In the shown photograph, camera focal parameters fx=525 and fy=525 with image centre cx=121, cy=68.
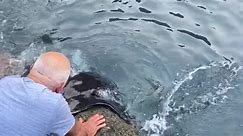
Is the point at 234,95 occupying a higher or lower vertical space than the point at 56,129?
lower

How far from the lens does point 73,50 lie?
348 inches

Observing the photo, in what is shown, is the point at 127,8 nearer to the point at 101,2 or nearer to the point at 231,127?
the point at 101,2

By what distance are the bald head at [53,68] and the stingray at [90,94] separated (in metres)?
1.44

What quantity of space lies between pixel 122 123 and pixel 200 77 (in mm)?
2564

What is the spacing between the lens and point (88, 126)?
234 inches

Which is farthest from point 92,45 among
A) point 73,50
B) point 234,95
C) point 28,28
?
point 234,95

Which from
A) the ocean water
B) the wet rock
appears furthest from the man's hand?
the ocean water

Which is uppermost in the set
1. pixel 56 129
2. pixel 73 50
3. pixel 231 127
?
pixel 56 129

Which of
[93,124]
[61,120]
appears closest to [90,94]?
[93,124]

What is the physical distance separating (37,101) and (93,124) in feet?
4.20

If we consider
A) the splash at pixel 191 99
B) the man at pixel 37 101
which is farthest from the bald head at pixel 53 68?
the splash at pixel 191 99

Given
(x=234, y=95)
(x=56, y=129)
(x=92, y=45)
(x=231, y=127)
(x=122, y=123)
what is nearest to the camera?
(x=56, y=129)

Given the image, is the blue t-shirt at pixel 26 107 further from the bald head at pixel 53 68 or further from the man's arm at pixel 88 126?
the man's arm at pixel 88 126

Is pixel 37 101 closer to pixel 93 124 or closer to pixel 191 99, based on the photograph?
pixel 93 124
